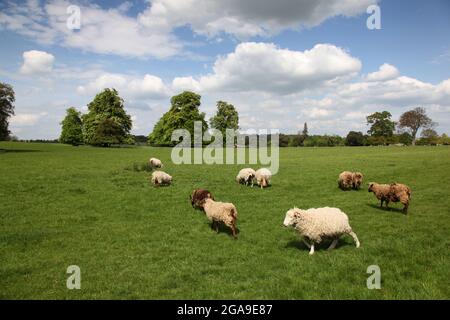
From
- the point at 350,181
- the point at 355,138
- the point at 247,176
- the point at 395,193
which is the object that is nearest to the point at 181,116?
the point at 247,176

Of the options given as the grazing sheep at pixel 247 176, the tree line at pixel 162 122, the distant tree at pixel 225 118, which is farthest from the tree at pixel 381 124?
the grazing sheep at pixel 247 176

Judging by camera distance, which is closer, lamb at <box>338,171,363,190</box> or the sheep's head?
the sheep's head

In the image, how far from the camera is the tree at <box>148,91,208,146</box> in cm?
7906

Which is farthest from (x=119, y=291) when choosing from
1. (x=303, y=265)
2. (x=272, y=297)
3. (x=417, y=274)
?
(x=417, y=274)

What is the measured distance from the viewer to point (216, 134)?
91125mm

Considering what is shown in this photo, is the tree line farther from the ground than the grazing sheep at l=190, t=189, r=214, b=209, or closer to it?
farther from the ground

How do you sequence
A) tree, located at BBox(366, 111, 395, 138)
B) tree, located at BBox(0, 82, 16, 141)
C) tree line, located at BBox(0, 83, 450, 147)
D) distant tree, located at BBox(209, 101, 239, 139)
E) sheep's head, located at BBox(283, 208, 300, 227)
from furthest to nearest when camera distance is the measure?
tree, located at BBox(366, 111, 395, 138) < distant tree, located at BBox(209, 101, 239, 139) < tree line, located at BBox(0, 83, 450, 147) < tree, located at BBox(0, 82, 16, 141) < sheep's head, located at BBox(283, 208, 300, 227)

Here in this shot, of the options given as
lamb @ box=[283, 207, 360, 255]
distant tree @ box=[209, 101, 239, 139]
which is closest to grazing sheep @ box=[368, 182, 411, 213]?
lamb @ box=[283, 207, 360, 255]

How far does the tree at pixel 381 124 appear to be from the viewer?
379 ft

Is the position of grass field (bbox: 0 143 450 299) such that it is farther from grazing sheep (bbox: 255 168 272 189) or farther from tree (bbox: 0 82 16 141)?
tree (bbox: 0 82 16 141)

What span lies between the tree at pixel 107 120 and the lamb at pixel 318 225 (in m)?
71.4

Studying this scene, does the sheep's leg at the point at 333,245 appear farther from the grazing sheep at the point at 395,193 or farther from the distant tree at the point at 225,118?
the distant tree at the point at 225,118
